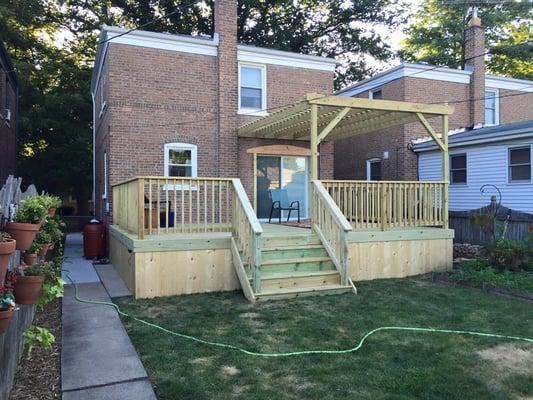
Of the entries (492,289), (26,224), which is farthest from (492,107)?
(26,224)

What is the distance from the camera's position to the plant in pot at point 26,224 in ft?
10.5

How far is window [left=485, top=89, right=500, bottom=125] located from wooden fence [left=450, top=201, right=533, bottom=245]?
589cm

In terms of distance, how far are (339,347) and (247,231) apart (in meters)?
2.73

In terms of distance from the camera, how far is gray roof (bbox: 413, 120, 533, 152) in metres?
11.4

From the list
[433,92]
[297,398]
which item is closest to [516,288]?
[297,398]

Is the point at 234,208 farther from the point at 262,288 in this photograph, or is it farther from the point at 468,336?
the point at 468,336

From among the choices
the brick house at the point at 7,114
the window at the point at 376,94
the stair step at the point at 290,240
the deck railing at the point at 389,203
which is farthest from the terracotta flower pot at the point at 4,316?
the window at the point at 376,94

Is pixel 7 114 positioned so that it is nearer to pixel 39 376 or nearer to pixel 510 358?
pixel 39 376

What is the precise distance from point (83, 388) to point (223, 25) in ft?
32.4

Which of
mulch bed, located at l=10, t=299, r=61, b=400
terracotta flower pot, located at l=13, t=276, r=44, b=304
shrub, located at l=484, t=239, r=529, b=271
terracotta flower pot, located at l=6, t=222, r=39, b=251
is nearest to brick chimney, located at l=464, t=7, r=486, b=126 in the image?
shrub, located at l=484, t=239, r=529, b=271

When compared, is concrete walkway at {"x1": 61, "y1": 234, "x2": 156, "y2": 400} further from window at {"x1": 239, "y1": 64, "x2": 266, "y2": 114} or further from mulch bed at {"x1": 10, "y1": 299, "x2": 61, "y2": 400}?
window at {"x1": 239, "y1": 64, "x2": 266, "y2": 114}

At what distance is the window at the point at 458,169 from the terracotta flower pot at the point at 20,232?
12600mm

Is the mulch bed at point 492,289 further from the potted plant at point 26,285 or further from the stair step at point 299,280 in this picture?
the potted plant at point 26,285

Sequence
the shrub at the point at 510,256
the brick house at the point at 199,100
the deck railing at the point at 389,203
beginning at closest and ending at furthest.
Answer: the shrub at the point at 510,256, the deck railing at the point at 389,203, the brick house at the point at 199,100
